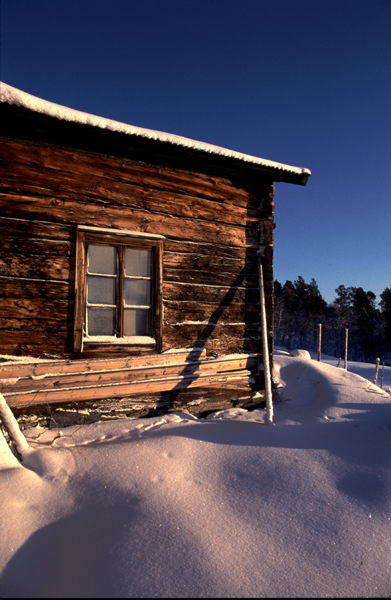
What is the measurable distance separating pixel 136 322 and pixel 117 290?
19.3 inches

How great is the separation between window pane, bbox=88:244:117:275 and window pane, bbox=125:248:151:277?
0.17m

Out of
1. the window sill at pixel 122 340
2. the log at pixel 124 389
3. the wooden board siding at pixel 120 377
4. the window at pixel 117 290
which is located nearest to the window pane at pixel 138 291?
the window at pixel 117 290

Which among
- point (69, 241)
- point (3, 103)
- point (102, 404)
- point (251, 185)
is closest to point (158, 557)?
point (102, 404)

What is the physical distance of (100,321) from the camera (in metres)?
3.87

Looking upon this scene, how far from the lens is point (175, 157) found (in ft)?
13.8

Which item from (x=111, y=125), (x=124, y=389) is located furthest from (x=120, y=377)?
(x=111, y=125)

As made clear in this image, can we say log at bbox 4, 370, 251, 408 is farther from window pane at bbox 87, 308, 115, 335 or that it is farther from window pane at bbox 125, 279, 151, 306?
window pane at bbox 125, 279, 151, 306

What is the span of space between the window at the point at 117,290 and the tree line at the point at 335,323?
4566 centimetres

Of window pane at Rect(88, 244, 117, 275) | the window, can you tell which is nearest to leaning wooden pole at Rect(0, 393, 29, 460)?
the window

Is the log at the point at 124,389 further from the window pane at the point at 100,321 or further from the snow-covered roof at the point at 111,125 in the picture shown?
the snow-covered roof at the point at 111,125

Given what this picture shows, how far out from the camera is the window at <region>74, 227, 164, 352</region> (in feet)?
12.2

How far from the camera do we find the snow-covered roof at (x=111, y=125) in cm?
314

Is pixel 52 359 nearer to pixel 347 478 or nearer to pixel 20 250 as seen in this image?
pixel 20 250

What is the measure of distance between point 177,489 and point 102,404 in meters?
1.89
